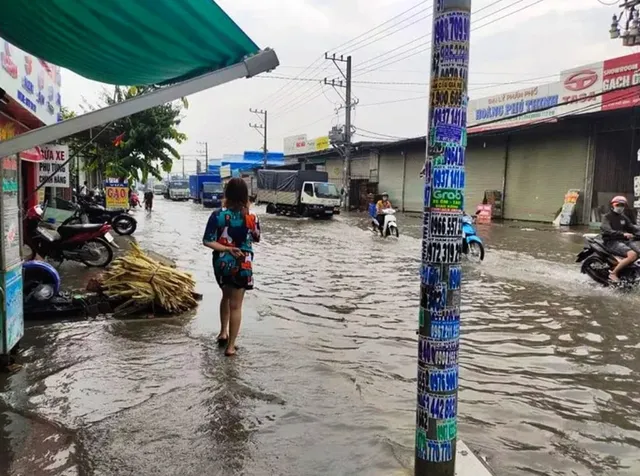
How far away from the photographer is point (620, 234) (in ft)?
28.6

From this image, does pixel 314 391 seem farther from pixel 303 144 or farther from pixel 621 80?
pixel 303 144

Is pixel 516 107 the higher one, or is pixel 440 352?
pixel 516 107

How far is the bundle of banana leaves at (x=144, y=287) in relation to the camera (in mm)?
6457

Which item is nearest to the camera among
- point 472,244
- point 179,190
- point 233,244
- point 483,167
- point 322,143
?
point 233,244

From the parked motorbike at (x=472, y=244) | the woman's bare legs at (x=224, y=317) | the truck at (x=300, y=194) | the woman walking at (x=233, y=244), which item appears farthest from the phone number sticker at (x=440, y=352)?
the truck at (x=300, y=194)

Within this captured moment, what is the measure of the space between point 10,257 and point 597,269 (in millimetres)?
8826

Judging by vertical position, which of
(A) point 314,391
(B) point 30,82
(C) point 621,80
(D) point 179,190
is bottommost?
(A) point 314,391

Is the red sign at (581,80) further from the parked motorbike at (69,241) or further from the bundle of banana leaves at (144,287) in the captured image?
the bundle of banana leaves at (144,287)

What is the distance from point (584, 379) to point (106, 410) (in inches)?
156

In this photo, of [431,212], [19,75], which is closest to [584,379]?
[431,212]

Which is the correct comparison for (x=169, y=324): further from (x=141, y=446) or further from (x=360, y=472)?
(x=360, y=472)

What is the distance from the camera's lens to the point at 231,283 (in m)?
5.04

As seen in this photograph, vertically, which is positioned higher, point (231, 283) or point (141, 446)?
point (231, 283)

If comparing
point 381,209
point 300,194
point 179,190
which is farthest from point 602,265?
point 179,190
